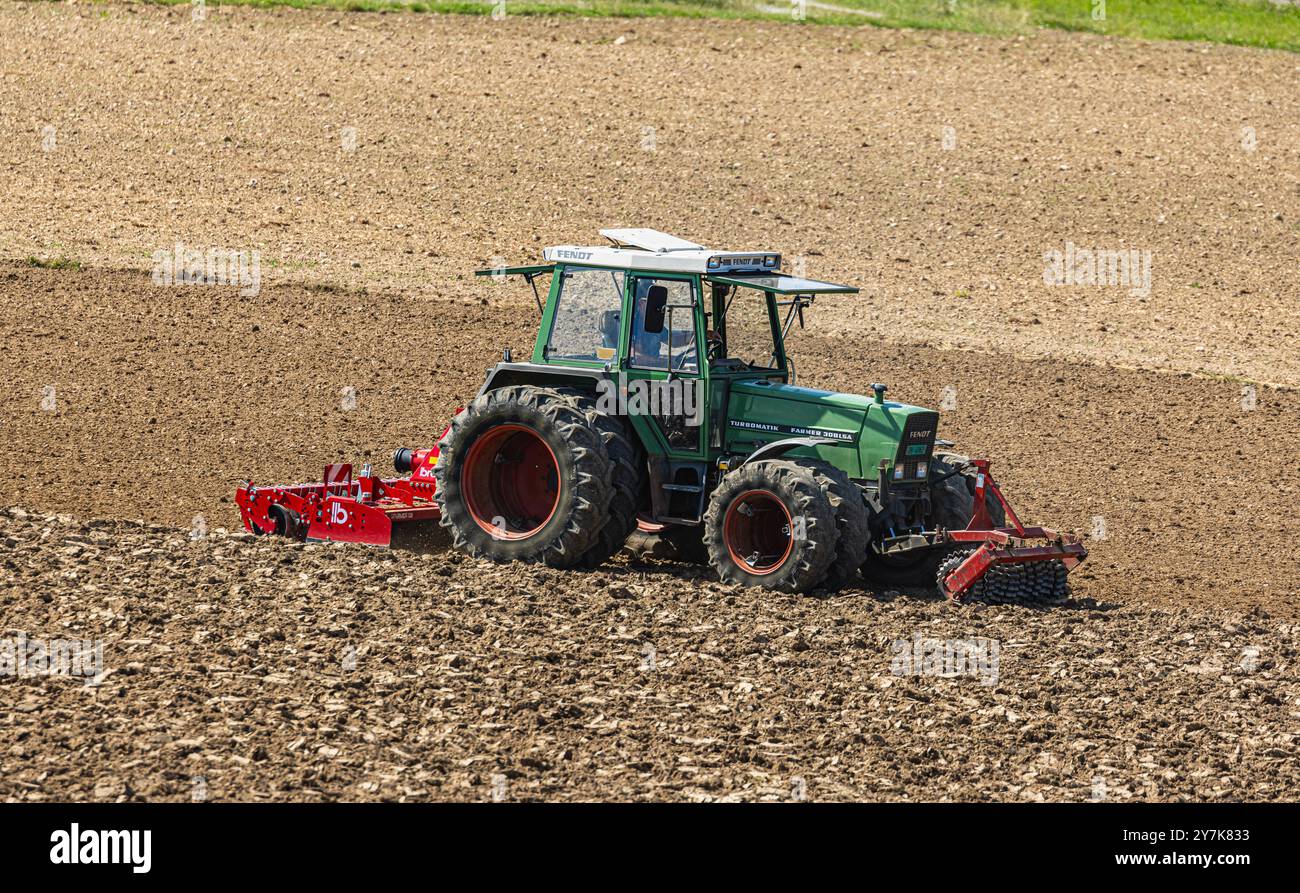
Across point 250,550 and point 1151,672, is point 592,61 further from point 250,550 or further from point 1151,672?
point 1151,672

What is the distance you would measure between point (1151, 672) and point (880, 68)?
21.6 meters

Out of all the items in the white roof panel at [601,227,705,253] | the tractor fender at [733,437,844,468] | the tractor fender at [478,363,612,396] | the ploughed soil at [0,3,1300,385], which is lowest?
the tractor fender at [733,437,844,468]

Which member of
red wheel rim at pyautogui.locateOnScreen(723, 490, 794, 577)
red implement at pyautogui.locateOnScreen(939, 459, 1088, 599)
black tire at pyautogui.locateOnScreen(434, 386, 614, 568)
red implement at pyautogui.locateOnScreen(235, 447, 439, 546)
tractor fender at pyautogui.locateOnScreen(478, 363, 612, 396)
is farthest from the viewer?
red implement at pyautogui.locateOnScreen(235, 447, 439, 546)

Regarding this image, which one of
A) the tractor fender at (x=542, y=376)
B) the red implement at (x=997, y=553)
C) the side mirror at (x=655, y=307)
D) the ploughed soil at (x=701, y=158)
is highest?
the ploughed soil at (x=701, y=158)

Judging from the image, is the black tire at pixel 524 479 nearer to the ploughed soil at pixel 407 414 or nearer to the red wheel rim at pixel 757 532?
the red wheel rim at pixel 757 532

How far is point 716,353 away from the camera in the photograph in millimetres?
→ 12500

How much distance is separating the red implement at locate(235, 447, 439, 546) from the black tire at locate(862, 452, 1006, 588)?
11.5ft

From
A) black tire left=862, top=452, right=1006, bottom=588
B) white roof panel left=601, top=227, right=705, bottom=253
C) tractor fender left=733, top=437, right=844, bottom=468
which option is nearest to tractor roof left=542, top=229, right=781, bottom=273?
white roof panel left=601, top=227, right=705, bottom=253

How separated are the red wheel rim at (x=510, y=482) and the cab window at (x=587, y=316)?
0.74 metres

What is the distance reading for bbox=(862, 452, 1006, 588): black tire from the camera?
1232 cm

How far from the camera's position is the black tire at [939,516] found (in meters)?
12.3

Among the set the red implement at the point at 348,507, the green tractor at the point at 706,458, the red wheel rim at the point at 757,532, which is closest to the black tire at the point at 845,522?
the green tractor at the point at 706,458

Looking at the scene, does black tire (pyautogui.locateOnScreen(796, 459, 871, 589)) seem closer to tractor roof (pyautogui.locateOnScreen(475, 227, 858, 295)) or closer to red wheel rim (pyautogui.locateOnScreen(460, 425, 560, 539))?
tractor roof (pyautogui.locateOnScreen(475, 227, 858, 295))

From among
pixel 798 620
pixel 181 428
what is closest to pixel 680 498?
pixel 798 620
